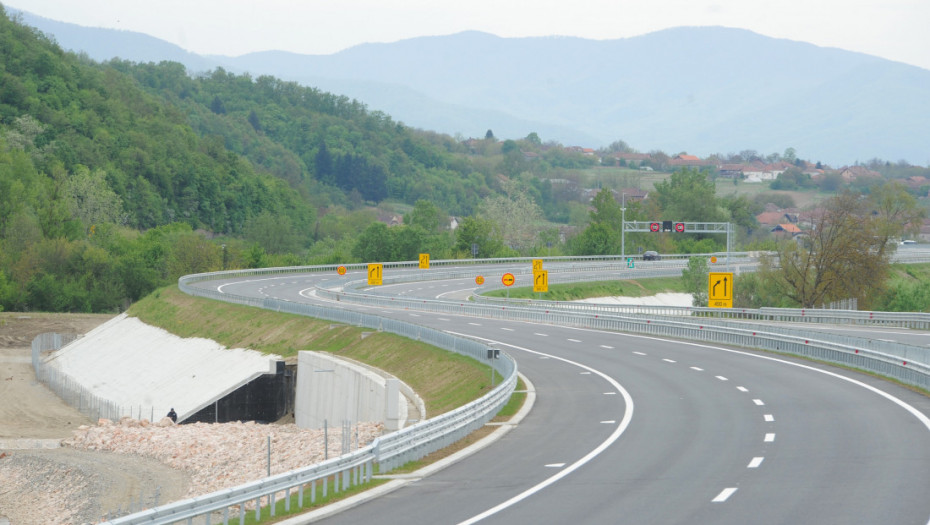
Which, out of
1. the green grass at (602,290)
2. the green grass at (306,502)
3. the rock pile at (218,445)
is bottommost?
the rock pile at (218,445)

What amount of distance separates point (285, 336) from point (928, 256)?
9062 cm

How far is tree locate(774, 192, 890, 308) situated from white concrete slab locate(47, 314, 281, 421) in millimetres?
39710

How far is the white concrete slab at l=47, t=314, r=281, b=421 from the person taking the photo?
5169cm

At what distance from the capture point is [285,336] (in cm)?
5488

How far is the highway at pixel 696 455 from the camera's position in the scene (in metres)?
15.1

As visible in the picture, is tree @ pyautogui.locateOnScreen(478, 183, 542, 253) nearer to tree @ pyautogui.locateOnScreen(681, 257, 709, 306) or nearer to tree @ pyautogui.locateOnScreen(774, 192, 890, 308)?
tree @ pyautogui.locateOnScreen(681, 257, 709, 306)

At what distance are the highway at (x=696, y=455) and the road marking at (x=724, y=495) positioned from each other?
0.04m

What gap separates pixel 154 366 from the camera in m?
61.8

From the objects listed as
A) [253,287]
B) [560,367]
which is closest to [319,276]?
[253,287]

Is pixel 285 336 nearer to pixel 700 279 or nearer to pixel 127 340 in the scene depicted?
pixel 127 340

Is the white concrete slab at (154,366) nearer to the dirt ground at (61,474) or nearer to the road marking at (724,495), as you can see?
the dirt ground at (61,474)

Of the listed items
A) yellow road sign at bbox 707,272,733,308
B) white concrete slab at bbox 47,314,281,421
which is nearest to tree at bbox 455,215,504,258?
white concrete slab at bbox 47,314,281,421

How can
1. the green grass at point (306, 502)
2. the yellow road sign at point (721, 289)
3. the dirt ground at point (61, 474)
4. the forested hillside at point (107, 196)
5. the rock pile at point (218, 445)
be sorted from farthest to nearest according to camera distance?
the forested hillside at point (107, 196), the yellow road sign at point (721, 289), the dirt ground at point (61, 474), the rock pile at point (218, 445), the green grass at point (306, 502)

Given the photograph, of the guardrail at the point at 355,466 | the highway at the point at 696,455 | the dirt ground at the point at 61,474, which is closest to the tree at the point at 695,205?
the dirt ground at the point at 61,474
